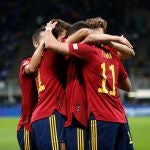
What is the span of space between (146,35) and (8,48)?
6339 mm

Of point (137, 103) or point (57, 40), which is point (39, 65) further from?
point (137, 103)

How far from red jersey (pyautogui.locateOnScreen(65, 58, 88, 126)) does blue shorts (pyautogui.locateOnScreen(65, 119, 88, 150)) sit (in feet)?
0.21

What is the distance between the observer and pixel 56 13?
2712 centimetres

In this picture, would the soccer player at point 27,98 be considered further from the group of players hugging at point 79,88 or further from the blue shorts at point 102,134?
the blue shorts at point 102,134

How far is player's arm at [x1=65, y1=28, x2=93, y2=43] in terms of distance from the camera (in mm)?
5402

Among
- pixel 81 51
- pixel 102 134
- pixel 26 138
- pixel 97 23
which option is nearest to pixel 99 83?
pixel 81 51

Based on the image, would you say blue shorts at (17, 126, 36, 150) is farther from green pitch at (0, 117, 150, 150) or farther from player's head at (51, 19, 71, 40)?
green pitch at (0, 117, 150, 150)

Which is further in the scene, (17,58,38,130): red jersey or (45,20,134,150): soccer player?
(17,58,38,130): red jersey

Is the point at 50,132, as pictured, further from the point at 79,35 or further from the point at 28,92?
the point at 79,35

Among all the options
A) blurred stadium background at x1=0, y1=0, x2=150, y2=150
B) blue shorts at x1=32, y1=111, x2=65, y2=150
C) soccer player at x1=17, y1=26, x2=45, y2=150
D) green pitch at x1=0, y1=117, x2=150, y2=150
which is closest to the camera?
blue shorts at x1=32, y1=111, x2=65, y2=150

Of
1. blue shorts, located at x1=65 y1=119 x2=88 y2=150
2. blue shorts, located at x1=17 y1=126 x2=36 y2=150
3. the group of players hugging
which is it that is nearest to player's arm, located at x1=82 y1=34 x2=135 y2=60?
the group of players hugging

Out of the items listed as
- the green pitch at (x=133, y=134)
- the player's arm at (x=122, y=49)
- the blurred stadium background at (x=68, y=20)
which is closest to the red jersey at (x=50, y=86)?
the player's arm at (x=122, y=49)

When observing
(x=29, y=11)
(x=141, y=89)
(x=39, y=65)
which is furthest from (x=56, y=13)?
(x=39, y=65)

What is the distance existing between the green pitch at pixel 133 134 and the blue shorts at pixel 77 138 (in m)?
6.43
